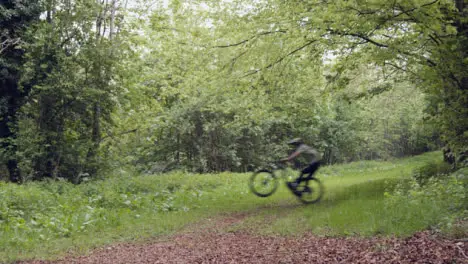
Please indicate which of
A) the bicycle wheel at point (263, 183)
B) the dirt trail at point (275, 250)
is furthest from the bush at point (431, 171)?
the dirt trail at point (275, 250)

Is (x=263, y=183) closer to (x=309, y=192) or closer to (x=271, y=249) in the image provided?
(x=309, y=192)

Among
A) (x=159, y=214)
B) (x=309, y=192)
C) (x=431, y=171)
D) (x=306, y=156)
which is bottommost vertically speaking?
(x=159, y=214)

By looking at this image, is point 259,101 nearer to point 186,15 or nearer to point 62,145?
point 186,15

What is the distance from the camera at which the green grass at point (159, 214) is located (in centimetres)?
728

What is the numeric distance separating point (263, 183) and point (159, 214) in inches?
135

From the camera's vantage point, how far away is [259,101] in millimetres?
12367

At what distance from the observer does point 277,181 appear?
12.3 metres

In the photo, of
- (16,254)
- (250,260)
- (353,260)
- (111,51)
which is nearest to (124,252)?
(16,254)

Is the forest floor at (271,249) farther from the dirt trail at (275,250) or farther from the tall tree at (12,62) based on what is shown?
the tall tree at (12,62)

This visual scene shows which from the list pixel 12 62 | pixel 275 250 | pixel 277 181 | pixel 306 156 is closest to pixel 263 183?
pixel 277 181

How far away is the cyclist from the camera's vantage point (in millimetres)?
10797

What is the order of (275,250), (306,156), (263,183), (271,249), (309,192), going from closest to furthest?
(275,250) < (271,249) < (306,156) < (309,192) < (263,183)

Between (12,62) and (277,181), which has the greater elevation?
(12,62)

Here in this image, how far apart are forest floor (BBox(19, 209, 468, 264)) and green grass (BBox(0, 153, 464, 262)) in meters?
0.46
